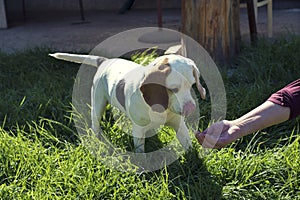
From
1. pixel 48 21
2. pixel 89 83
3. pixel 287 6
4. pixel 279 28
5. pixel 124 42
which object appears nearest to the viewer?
pixel 89 83

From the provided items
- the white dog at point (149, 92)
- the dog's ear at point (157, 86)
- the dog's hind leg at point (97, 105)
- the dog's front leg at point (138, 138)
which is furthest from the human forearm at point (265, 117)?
the dog's hind leg at point (97, 105)

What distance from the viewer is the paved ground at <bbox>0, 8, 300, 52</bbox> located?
6230mm

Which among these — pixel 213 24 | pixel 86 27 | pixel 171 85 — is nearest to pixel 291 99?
pixel 171 85

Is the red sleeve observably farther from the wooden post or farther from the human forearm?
the wooden post

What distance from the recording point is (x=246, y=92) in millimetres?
3740

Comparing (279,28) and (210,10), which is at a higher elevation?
(210,10)

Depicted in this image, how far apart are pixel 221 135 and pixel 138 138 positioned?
0.57 meters

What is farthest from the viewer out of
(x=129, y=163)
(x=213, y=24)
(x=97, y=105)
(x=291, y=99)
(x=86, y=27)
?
(x=86, y=27)

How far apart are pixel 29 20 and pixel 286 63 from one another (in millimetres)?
5378

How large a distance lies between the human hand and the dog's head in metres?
0.14

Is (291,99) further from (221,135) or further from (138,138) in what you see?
(138,138)

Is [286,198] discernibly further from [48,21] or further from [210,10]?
[48,21]

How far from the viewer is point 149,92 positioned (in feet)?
7.96

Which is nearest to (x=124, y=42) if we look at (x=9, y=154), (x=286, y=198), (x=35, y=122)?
(x=35, y=122)
